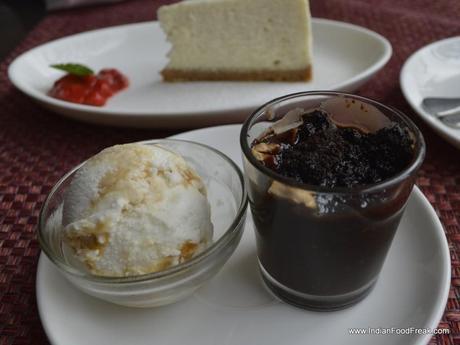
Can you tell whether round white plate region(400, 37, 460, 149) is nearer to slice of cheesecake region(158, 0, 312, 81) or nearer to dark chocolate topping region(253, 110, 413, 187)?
slice of cheesecake region(158, 0, 312, 81)

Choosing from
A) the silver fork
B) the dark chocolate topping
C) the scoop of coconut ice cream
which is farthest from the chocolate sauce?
the silver fork

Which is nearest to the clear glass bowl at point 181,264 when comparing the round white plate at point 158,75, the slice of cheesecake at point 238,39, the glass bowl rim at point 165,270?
the glass bowl rim at point 165,270

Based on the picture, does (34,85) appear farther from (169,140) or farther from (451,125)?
(451,125)

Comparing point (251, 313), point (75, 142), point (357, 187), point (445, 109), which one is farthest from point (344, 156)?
point (75, 142)

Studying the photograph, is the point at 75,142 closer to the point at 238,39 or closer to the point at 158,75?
the point at 158,75

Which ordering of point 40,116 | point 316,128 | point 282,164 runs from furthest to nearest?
point 40,116 < point 316,128 < point 282,164

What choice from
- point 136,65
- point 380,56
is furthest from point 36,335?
point 380,56
